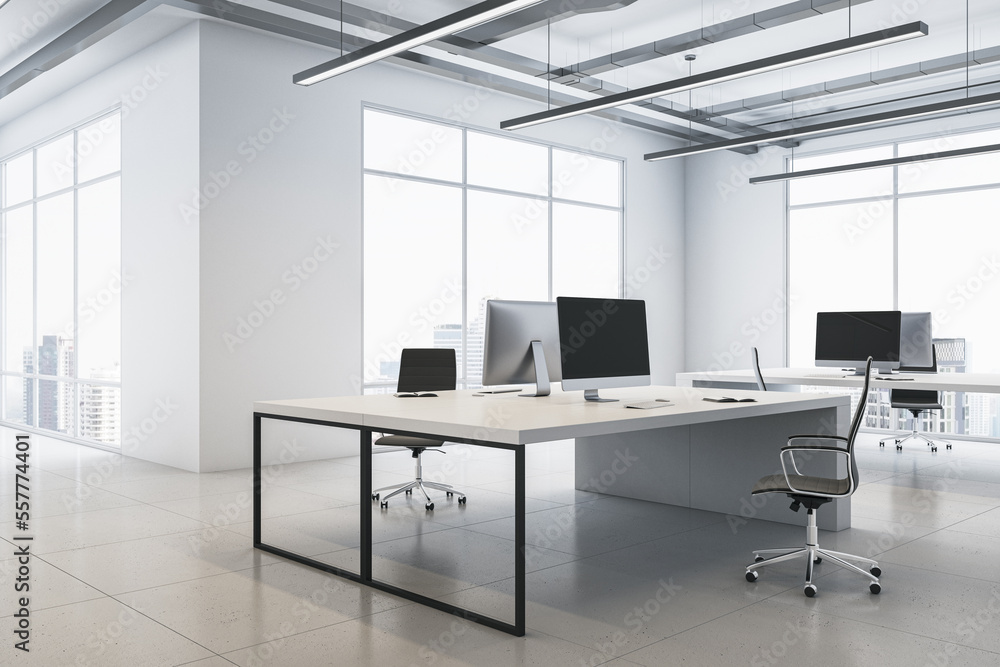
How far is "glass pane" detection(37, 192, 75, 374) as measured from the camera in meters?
9.24

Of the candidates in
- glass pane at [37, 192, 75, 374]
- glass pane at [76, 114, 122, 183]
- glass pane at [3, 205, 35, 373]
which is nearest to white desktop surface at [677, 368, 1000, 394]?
glass pane at [76, 114, 122, 183]

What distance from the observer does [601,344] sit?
4.45 metres

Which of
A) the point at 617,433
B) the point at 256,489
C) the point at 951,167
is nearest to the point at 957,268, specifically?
the point at 951,167

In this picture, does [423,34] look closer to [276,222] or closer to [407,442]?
[407,442]

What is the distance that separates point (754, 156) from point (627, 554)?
27.1ft

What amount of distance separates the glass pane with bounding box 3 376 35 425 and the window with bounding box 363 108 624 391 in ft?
16.1

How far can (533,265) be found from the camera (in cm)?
998

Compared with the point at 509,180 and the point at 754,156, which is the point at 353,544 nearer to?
the point at 509,180

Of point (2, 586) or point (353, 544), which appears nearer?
point (2, 586)

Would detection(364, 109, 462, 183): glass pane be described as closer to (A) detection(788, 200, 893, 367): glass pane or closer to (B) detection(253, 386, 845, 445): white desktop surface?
(B) detection(253, 386, 845, 445): white desktop surface

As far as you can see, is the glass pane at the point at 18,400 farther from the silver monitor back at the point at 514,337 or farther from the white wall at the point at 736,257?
the white wall at the point at 736,257

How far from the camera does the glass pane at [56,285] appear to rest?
9.24m

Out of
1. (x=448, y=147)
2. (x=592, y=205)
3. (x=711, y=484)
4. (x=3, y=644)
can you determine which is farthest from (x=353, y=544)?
(x=592, y=205)

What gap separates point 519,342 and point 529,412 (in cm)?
102
